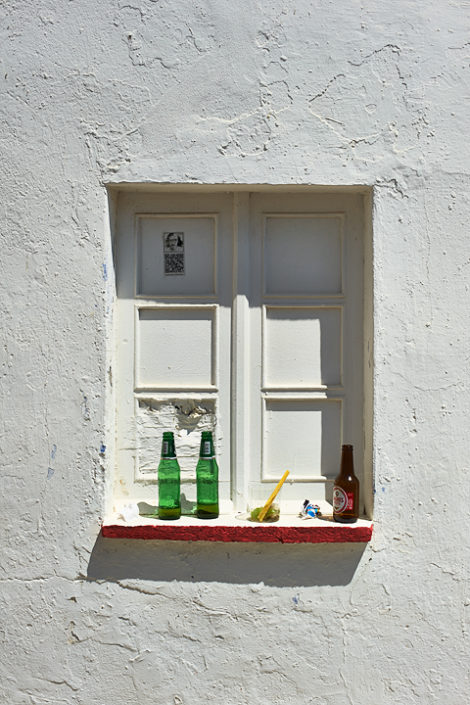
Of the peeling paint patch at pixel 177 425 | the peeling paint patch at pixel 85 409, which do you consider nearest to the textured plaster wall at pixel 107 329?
the peeling paint patch at pixel 85 409

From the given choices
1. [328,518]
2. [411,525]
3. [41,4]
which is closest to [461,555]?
[411,525]

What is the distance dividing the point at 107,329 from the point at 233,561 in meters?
1.18

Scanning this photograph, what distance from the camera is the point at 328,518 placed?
2.79 m

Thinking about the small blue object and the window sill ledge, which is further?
the small blue object

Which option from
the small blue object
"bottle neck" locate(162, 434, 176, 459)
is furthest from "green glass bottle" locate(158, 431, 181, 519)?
the small blue object

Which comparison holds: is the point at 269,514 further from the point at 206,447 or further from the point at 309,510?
the point at 206,447

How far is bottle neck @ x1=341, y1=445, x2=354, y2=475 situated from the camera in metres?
2.72

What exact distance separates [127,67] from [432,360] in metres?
1.88

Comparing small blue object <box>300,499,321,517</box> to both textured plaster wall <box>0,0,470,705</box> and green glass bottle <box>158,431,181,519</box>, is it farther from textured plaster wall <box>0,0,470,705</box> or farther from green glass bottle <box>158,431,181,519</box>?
green glass bottle <box>158,431,181,519</box>

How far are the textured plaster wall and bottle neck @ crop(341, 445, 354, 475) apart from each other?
0.15 meters

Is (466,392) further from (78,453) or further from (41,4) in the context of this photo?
(41,4)

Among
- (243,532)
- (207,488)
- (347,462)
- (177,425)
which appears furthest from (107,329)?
(347,462)

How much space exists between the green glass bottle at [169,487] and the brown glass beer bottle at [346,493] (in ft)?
2.34

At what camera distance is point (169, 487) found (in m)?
2.79
